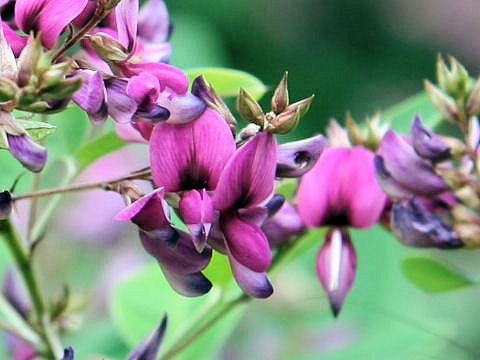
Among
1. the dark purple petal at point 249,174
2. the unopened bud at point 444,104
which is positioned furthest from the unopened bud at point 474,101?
the dark purple petal at point 249,174

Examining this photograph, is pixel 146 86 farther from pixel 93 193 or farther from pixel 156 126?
pixel 93 193

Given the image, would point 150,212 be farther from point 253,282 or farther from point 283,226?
point 283,226

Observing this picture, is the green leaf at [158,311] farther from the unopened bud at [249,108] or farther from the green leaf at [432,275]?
the unopened bud at [249,108]

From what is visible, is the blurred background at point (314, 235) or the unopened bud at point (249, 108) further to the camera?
the blurred background at point (314, 235)

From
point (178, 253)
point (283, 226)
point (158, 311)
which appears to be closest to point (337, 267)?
point (283, 226)

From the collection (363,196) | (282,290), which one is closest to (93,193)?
(282,290)

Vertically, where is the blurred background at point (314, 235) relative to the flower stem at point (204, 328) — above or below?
below

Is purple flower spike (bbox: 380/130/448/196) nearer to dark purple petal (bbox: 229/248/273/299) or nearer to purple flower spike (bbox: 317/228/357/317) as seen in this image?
purple flower spike (bbox: 317/228/357/317)
